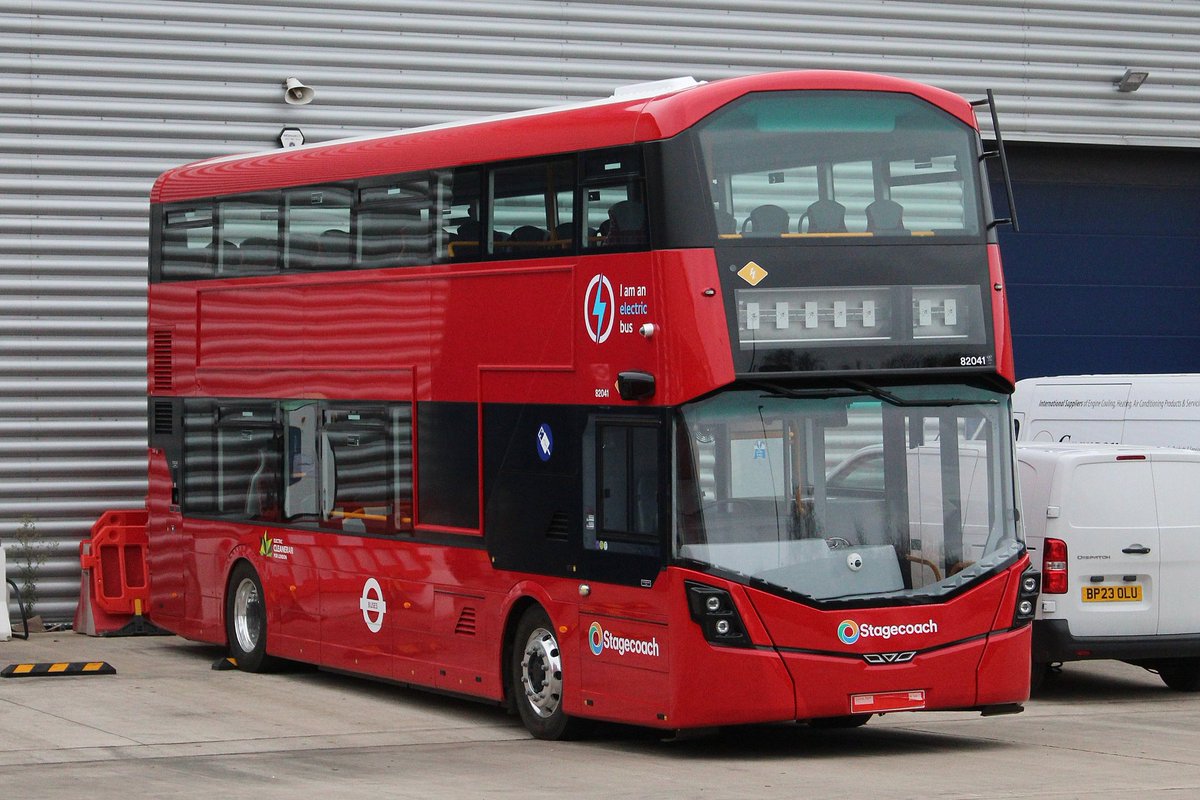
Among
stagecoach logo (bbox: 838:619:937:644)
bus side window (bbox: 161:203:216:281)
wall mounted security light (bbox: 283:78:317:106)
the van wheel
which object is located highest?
wall mounted security light (bbox: 283:78:317:106)

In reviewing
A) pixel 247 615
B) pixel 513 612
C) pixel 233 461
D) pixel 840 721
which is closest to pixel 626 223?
pixel 513 612

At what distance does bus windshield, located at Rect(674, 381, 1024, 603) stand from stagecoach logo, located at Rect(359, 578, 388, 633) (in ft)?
11.5

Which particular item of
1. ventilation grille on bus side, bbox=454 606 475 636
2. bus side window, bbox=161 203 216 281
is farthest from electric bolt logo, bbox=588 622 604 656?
bus side window, bbox=161 203 216 281

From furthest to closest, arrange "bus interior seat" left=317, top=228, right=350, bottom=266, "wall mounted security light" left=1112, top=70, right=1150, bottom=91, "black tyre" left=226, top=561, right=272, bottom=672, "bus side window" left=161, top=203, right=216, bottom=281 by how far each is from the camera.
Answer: "wall mounted security light" left=1112, top=70, right=1150, bottom=91 → "bus side window" left=161, top=203, right=216, bottom=281 → "black tyre" left=226, top=561, right=272, bottom=672 → "bus interior seat" left=317, top=228, right=350, bottom=266

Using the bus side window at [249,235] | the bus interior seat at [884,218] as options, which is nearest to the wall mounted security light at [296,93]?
the bus side window at [249,235]

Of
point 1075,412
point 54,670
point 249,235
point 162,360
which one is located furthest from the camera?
point 1075,412

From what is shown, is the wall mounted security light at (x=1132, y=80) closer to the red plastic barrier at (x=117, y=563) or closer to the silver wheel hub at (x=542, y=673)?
the red plastic barrier at (x=117, y=563)

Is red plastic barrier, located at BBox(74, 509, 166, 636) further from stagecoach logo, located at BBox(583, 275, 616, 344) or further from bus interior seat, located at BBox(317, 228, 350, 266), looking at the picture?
stagecoach logo, located at BBox(583, 275, 616, 344)

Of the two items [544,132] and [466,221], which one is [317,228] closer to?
[466,221]

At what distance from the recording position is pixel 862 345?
36.4 feet

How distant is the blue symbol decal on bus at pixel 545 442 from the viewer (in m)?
11.8

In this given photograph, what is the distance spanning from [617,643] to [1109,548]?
4.18 m

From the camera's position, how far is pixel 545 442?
11.9 meters

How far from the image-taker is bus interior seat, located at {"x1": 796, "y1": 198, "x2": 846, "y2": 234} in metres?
11.1
